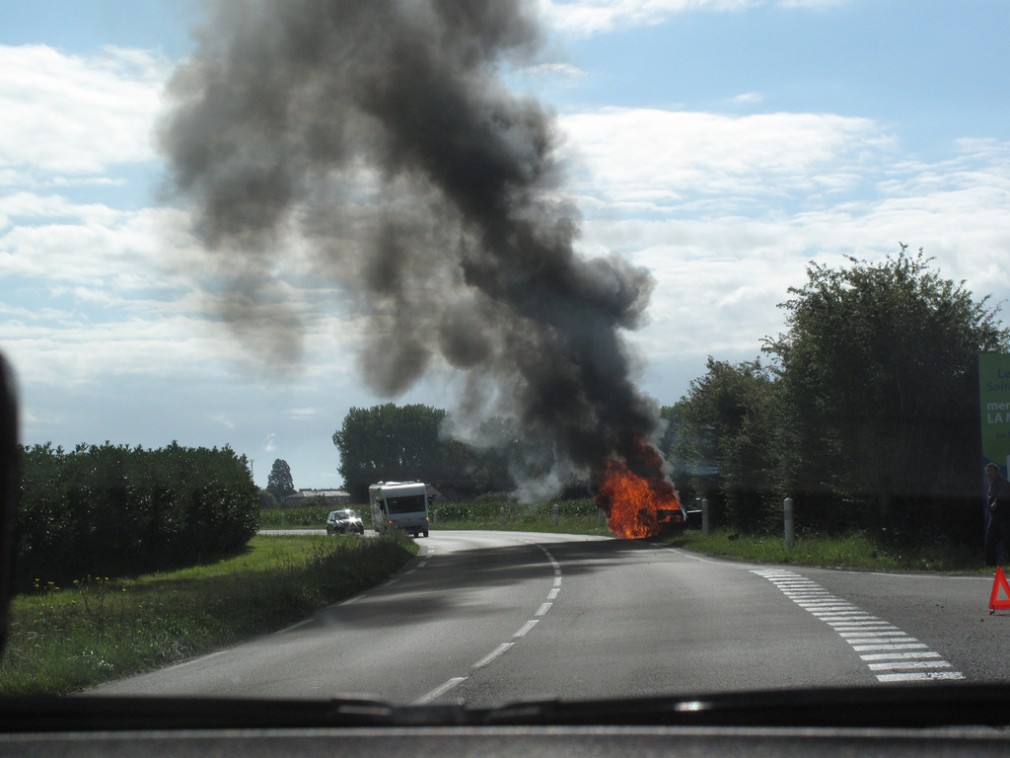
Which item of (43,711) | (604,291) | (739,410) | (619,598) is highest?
(604,291)

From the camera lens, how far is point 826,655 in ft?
30.8

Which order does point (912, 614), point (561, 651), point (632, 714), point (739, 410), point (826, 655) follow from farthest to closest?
point (739, 410) → point (912, 614) → point (561, 651) → point (826, 655) → point (632, 714)

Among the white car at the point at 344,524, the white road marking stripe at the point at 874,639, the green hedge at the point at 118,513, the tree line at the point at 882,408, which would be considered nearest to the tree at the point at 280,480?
the white car at the point at 344,524

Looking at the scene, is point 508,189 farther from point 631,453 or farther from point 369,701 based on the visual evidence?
point 369,701

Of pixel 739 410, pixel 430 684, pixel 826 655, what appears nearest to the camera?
pixel 430 684

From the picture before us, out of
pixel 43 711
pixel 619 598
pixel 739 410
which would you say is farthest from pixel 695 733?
pixel 739 410

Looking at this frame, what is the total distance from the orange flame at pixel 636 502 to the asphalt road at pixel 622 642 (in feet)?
65.9

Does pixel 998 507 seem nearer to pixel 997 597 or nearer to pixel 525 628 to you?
pixel 997 597

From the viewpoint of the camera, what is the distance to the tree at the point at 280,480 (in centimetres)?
16825

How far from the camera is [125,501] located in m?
35.6

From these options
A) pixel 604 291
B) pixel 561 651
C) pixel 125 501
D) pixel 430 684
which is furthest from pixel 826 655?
pixel 604 291

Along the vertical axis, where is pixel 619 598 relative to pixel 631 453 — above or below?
below

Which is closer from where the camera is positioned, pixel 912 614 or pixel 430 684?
pixel 430 684

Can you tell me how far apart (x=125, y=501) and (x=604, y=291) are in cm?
1954
